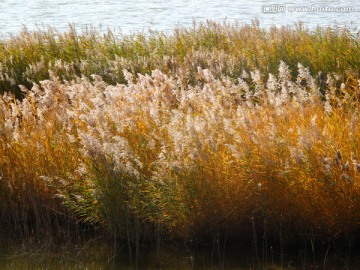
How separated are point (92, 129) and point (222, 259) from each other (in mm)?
1692

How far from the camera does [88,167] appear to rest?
8109 millimetres

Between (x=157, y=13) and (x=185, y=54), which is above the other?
(x=185, y=54)

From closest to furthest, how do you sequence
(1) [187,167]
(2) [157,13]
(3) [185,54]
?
(1) [187,167], (3) [185,54], (2) [157,13]

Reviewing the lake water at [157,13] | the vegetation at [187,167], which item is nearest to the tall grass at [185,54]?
the vegetation at [187,167]

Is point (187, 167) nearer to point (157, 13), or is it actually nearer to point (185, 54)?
point (185, 54)

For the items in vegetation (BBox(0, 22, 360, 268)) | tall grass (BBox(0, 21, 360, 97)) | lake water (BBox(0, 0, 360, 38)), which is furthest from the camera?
lake water (BBox(0, 0, 360, 38))

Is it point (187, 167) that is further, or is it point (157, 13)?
point (157, 13)

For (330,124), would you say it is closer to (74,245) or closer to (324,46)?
(74,245)

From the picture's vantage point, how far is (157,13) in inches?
1416

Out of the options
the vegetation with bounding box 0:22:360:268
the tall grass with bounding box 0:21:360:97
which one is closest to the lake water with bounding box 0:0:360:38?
the tall grass with bounding box 0:21:360:97

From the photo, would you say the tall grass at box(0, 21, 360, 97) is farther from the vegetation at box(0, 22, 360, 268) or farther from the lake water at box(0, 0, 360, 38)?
the lake water at box(0, 0, 360, 38)

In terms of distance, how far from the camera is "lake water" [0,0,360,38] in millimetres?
31600

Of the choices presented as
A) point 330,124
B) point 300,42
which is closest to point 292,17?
point 300,42

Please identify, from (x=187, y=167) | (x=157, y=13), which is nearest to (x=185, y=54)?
(x=187, y=167)
